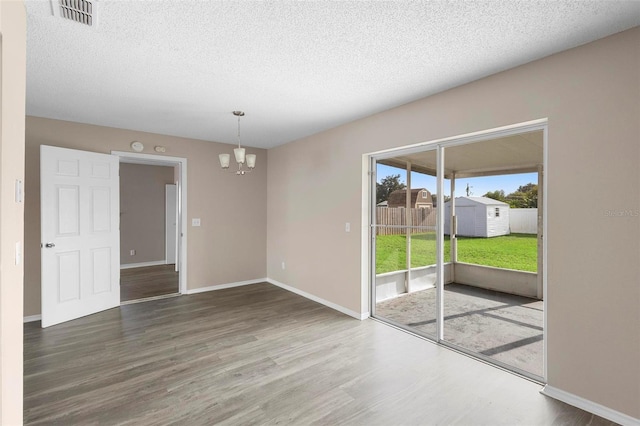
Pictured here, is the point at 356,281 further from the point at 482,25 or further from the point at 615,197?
the point at 482,25

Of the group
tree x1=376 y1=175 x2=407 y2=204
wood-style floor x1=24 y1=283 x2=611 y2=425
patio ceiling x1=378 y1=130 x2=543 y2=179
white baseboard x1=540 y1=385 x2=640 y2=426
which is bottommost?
wood-style floor x1=24 y1=283 x2=611 y2=425

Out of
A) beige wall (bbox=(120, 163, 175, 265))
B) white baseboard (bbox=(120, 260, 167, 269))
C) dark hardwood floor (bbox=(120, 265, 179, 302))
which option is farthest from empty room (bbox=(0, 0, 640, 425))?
beige wall (bbox=(120, 163, 175, 265))

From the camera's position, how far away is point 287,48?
221cm

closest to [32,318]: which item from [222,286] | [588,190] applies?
[222,286]

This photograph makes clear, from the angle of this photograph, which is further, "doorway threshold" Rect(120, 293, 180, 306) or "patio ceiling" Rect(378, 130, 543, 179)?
"doorway threshold" Rect(120, 293, 180, 306)

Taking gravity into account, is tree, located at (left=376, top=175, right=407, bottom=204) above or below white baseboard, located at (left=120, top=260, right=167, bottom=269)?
above

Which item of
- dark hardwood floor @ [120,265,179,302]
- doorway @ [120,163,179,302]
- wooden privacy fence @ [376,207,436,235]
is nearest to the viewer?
wooden privacy fence @ [376,207,436,235]

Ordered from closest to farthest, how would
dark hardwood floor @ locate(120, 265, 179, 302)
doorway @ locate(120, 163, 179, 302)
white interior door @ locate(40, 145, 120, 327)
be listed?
1. white interior door @ locate(40, 145, 120, 327)
2. dark hardwood floor @ locate(120, 265, 179, 302)
3. doorway @ locate(120, 163, 179, 302)

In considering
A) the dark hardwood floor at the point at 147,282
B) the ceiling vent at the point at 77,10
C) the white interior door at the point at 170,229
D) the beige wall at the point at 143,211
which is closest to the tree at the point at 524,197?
the ceiling vent at the point at 77,10

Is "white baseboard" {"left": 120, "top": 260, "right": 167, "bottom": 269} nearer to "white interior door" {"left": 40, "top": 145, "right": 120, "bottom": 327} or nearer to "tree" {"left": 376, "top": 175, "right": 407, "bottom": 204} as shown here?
"white interior door" {"left": 40, "top": 145, "right": 120, "bottom": 327}

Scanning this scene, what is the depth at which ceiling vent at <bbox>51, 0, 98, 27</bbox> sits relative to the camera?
1.73 metres

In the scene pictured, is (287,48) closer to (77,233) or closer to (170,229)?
(77,233)

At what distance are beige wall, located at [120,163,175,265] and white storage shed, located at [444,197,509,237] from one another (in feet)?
22.0

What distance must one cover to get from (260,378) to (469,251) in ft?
7.83
